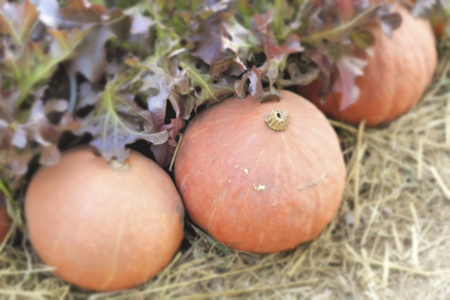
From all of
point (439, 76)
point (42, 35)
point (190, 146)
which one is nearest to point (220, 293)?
point (190, 146)

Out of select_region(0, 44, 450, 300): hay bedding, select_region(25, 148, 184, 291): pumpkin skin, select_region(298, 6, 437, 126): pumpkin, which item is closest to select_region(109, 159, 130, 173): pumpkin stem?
select_region(25, 148, 184, 291): pumpkin skin

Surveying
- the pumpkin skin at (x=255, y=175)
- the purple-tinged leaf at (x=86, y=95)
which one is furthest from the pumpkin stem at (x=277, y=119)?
the purple-tinged leaf at (x=86, y=95)

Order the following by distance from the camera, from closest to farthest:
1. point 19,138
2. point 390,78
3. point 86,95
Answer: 1. point 19,138
2. point 86,95
3. point 390,78

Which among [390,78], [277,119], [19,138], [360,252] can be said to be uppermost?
[19,138]

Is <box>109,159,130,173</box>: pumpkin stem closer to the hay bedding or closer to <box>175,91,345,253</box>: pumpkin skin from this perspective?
<box>175,91,345,253</box>: pumpkin skin

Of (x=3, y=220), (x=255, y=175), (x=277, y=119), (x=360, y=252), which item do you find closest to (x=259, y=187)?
(x=255, y=175)

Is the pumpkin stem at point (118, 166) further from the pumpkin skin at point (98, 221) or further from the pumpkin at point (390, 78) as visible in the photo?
the pumpkin at point (390, 78)

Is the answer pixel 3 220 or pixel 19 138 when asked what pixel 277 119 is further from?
pixel 3 220

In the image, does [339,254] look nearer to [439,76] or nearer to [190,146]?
[190,146]
